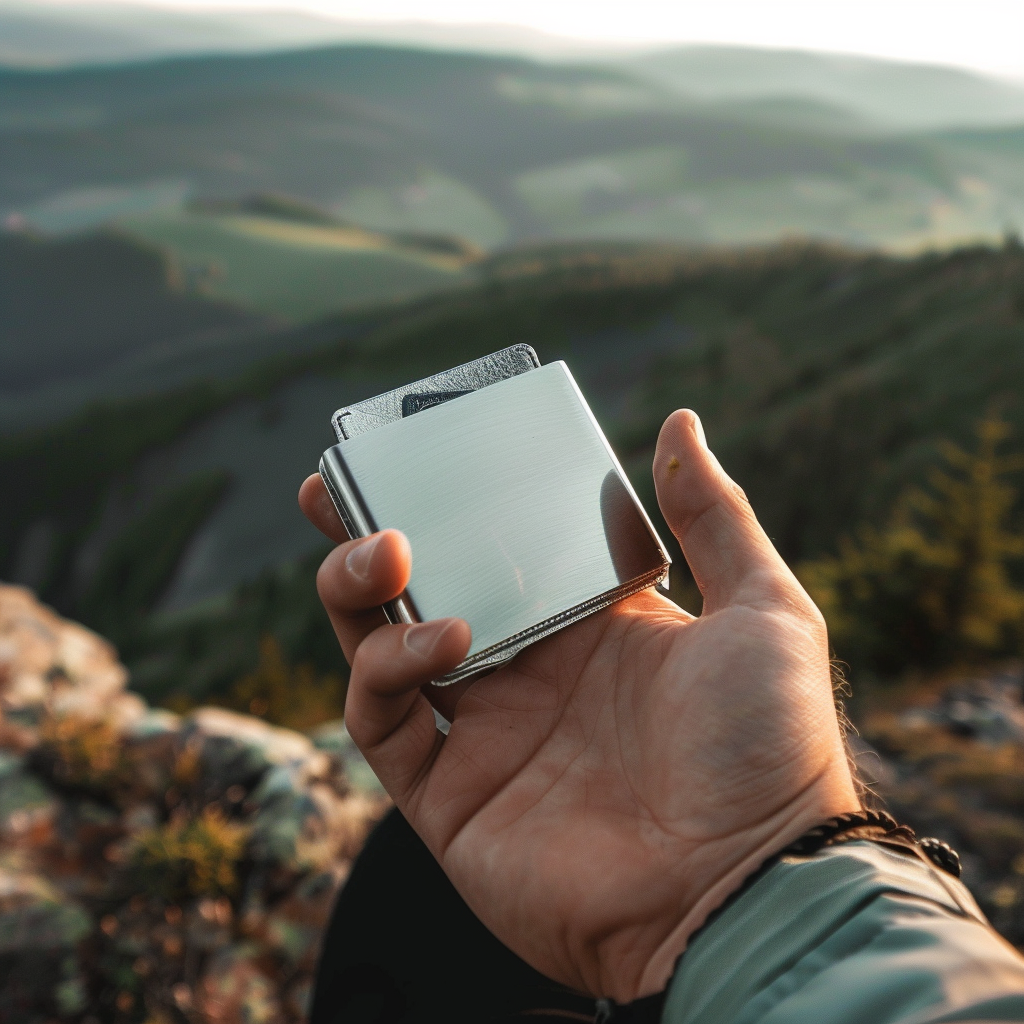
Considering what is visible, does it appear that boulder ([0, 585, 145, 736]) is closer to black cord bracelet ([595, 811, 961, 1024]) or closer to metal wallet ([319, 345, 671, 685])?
metal wallet ([319, 345, 671, 685])

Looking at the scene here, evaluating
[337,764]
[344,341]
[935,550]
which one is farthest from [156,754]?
[344,341]

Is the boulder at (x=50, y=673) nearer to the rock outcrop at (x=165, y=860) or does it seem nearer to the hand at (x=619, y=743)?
the rock outcrop at (x=165, y=860)

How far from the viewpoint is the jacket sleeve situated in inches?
48.5

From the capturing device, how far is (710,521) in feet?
8.05

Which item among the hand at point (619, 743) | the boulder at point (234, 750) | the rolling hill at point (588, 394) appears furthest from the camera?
the rolling hill at point (588, 394)

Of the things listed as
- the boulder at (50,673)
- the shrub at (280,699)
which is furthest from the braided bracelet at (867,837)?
the shrub at (280,699)

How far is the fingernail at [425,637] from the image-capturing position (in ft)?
6.39

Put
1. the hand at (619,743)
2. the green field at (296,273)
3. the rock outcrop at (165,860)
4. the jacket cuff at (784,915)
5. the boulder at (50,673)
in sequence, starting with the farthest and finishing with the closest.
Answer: the green field at (296,273) < the boulder at (50,673) < the rock outcrop at (165,860) < the hand at (619,743) < the jacket cuff at (784,915)

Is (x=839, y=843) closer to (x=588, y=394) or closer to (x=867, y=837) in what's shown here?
(x=867, y=837)

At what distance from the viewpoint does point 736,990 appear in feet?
5.04

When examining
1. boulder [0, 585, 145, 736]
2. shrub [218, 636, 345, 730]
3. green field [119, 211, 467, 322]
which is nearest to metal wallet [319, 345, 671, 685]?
boulder [0, 585, 145, 736]

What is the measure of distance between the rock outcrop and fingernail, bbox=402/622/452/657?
4190 mm

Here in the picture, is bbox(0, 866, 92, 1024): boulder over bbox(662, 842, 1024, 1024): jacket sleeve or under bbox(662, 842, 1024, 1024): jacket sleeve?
under

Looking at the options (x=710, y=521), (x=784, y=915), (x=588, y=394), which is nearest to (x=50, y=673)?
(x=710, y=521)
